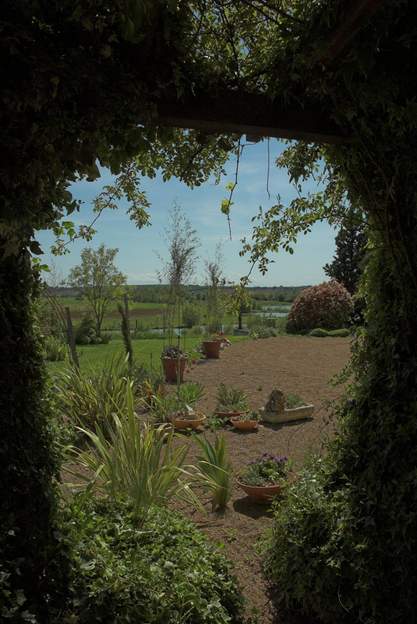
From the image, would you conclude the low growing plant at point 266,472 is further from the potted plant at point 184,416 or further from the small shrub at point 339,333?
the small shrub at point 339,333

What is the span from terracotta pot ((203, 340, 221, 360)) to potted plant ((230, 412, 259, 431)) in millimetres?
4586

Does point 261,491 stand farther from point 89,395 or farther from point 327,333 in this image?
point 327,333

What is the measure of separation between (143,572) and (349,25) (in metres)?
2.12

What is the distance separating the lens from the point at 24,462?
1.69m

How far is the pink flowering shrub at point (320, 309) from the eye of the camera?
14906mm

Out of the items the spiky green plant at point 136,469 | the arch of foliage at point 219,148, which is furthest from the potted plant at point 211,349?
the arch of foliage at point 219,148

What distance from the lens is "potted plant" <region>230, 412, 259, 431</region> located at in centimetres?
533

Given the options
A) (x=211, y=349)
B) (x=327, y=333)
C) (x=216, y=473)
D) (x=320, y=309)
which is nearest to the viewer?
(x=216, y=473)

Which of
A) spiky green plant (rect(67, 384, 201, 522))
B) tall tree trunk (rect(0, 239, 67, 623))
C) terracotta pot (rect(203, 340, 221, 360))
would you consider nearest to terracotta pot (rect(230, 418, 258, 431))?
spiky green plant (rect(67, 384, 201, 522))

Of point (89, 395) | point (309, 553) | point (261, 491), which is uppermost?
point (89, 395)

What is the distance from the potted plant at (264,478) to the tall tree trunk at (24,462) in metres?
2.08

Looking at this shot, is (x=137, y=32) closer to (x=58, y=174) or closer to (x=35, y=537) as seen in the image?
(x=58, y=174)

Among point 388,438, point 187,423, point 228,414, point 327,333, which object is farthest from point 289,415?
point 327,333

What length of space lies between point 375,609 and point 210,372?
6934mm
